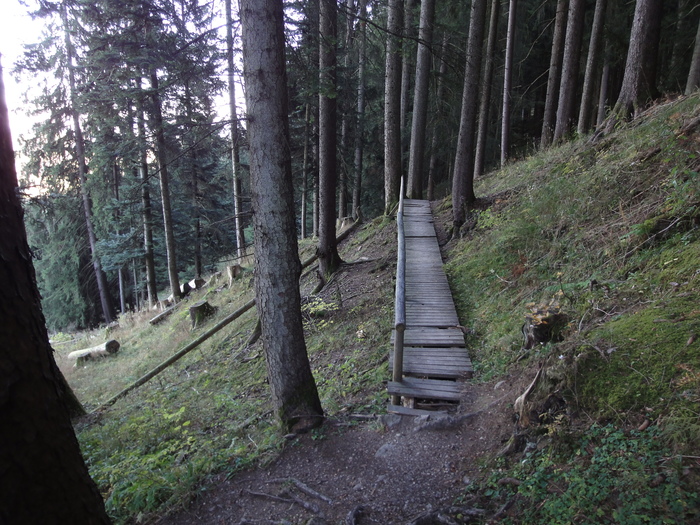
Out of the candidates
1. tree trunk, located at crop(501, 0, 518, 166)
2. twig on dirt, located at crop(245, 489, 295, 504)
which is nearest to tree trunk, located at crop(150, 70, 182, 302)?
twig on dirt, located at crop(245, 489, 295, 504)

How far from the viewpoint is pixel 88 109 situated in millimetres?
12359

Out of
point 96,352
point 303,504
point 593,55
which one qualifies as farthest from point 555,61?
point 96,352

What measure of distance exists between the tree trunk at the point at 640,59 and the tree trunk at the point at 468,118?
301 centimetres

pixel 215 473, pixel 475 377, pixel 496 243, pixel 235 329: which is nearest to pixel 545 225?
pixel 496 243

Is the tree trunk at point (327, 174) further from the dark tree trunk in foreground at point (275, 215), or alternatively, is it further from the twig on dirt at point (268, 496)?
the twig on dirt at point (268, 496)

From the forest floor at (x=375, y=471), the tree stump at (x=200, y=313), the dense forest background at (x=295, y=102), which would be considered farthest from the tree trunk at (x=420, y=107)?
the forest floor at (x=375, y=471)

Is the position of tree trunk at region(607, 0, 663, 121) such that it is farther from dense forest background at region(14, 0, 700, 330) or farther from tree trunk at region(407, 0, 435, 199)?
tree trunk at region(407, 0, 435, 199)

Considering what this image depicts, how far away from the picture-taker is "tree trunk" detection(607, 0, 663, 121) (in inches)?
304

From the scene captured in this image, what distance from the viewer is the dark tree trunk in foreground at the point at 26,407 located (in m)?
1.39

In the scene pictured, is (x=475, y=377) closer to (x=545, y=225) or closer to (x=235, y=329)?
(x=545, y=225)

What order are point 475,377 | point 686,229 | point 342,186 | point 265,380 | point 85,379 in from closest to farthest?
point 686,229 < point 475,377 < point 265,380 < point 85,379 < point 342,186

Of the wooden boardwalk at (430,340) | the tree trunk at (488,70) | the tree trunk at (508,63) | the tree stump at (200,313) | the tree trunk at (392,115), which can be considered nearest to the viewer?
the wooden boardwalk at (430,340)

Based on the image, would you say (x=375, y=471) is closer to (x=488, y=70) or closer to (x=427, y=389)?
(x=427, y=389)

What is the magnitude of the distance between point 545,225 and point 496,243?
1065mm
